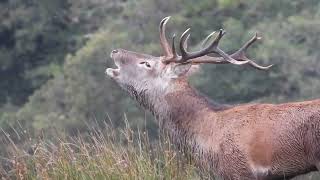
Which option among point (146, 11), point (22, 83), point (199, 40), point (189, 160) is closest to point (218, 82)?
point (199, 40)

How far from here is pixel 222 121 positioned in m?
9.05

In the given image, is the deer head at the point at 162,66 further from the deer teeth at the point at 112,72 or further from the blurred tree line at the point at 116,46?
the blurred tree line at the point at 116,46

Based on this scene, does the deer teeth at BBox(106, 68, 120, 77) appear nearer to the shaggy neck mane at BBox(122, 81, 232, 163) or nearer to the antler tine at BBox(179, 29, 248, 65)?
the shaggy neck mane at BBox(122, 81, 232, 163)

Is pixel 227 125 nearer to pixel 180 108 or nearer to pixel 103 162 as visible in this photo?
pixel 180 108

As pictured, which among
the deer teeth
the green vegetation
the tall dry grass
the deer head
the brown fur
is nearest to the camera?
the brown fur

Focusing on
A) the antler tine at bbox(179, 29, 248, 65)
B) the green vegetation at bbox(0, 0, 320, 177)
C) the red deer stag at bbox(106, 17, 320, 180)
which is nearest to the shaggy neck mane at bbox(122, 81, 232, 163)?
the red deer stag at bbox(106, 17, 320, 180)

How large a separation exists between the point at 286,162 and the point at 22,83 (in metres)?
28.4

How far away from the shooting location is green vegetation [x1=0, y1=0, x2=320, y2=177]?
27.4 meters

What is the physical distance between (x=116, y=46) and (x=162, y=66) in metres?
20.1

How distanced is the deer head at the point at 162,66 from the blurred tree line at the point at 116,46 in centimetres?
1295

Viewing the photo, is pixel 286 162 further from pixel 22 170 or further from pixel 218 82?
pixel 218 82

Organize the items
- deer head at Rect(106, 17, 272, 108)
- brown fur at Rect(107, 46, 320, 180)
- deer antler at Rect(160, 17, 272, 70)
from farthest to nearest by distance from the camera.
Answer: deer head at Rect(106, 17, 272, 108)
deer antler at Rect(160, 17, 272, 70)
brown fur at Rect(107, 46, 320, 180)

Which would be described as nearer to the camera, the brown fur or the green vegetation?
the brown fur

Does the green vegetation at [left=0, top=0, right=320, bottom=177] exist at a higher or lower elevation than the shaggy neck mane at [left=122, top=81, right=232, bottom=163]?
lower
